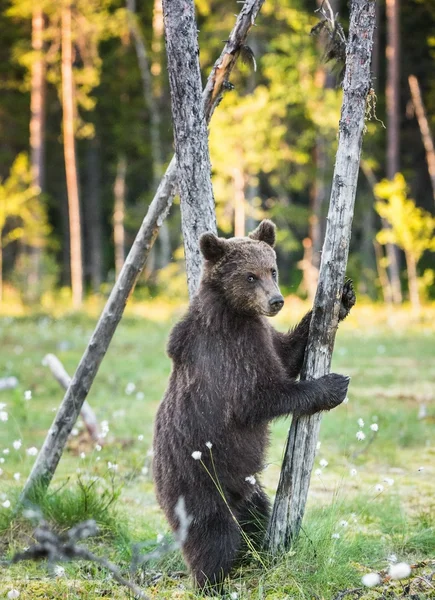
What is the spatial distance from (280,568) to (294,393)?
3.05 ft

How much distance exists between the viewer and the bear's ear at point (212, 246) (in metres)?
4.55

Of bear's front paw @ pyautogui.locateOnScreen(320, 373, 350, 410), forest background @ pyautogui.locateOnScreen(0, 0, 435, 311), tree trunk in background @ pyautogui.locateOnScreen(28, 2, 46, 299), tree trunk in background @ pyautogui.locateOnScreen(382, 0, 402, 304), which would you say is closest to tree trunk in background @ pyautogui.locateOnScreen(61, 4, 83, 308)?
forest background @ pyautogui.locateOnScreen(0, 0, 435, 311)

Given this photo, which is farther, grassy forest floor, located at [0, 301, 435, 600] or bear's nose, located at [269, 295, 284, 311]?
bear's nose, located at [269, 295, 284, 311]

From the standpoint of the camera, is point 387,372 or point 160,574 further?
point 387,372

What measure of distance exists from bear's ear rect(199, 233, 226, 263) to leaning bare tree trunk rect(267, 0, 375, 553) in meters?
0.63

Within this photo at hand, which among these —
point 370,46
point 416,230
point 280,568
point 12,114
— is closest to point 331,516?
point 280,568

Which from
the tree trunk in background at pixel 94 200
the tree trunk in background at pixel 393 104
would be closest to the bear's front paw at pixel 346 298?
the tree trunk in background at pixel 393 104

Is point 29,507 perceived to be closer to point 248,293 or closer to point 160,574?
point 160,574

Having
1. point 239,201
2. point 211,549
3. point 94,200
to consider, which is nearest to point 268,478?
point 211,549

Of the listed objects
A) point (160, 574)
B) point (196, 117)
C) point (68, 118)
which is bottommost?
point (160, 574)

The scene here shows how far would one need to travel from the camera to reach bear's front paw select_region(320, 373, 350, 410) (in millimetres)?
4270

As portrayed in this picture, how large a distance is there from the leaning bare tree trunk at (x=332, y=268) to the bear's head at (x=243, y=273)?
11.8 inches

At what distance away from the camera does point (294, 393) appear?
14.0 feet

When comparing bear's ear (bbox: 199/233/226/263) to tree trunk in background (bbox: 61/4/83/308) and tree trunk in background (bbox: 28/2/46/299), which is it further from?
tree trunk in background (bbox: 28/2/46/299)
